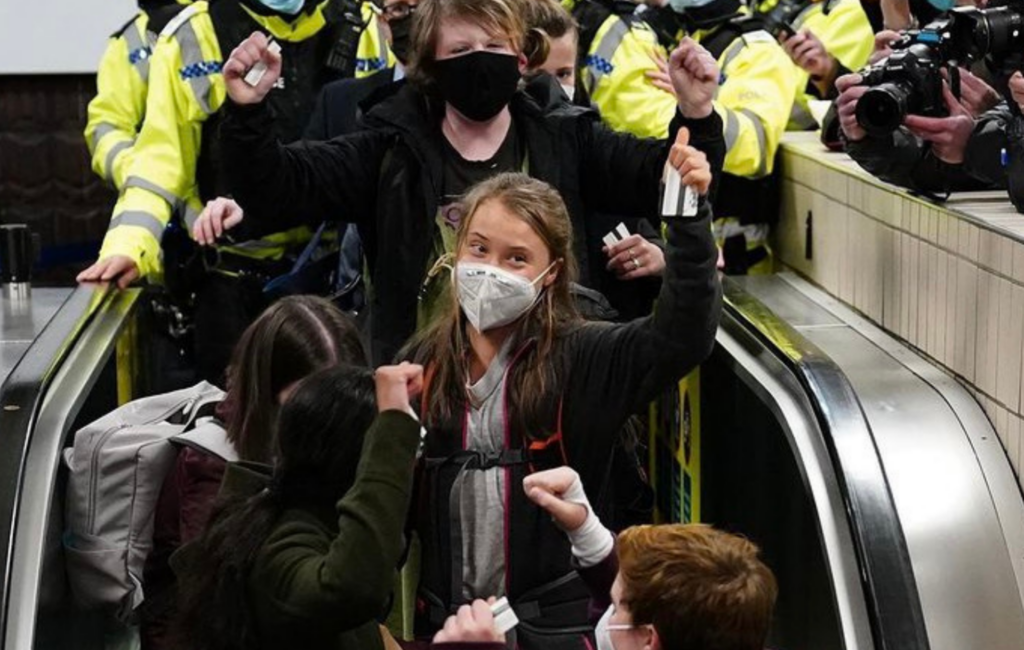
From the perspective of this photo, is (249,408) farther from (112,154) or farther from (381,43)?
(112,154)

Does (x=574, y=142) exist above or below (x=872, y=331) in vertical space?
above

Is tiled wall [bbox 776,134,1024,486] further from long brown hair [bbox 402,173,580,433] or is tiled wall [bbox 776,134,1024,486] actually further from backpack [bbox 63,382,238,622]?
backpack [bbox 63,382,238,622]

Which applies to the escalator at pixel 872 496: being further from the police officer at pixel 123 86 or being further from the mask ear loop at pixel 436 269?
the police officer at pixel 123 86

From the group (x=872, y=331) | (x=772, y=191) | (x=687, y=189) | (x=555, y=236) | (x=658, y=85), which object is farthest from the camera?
(x=658, y=85)

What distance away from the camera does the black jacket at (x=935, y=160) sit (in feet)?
11.4

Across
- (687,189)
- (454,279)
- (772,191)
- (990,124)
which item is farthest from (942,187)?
(772,191)

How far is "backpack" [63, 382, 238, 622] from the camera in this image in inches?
137

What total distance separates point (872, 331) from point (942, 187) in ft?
1.17

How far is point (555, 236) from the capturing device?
3.35 metres

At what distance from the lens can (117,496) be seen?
352cm

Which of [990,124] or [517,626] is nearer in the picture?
[517,626]

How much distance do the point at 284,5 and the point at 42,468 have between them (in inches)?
72.9

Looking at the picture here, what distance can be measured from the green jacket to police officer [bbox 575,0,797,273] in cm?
203

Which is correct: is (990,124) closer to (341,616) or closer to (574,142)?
(574,142)
